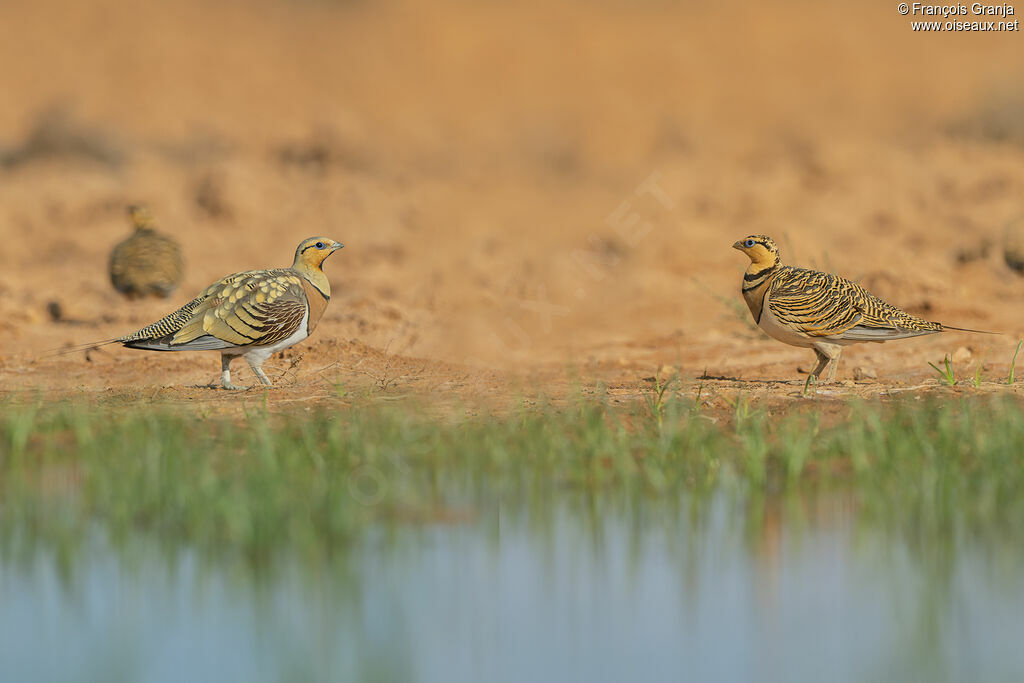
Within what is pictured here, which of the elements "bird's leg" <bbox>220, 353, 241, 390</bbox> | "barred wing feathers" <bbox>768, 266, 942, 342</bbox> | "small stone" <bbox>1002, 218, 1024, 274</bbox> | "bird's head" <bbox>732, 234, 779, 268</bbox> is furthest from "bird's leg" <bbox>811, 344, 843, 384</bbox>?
"small stone" <bbox>1002, 218, 1024, 274</bbox>

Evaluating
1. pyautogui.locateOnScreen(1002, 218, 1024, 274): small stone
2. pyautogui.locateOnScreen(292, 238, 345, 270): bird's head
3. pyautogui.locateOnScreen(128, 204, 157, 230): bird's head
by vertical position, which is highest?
pyautogui.locateOnScreen(128, 204, 157, 230): bird's head

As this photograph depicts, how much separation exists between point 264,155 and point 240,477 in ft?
42.2

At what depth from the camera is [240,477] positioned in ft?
19.6

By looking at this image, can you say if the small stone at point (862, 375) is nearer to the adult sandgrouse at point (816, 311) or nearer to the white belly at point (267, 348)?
the adult sandgrouse at point (816, 311)

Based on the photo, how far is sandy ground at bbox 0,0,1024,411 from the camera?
1113 centimetres

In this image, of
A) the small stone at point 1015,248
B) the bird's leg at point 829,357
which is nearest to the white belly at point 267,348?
the bird's leg at point 829,357

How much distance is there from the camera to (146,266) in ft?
43.5

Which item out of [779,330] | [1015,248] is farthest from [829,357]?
[1015,248]

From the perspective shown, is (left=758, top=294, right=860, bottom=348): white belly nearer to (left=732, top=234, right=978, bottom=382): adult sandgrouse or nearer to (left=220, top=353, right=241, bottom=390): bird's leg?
(left=732, top=234, right=978, bottom=382): adult sandgrouse

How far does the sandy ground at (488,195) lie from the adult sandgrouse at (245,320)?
37 cm

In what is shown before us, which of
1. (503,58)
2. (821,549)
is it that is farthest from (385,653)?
(503,58)

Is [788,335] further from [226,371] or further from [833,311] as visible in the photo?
[226,371]

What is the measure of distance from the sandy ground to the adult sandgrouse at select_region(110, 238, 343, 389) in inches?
14.7

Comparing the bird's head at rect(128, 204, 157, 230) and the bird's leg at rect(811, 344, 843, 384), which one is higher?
the bird's head at rect(128, 204, 157, 230)
